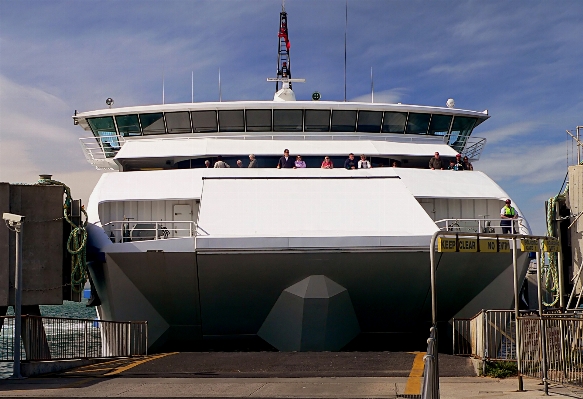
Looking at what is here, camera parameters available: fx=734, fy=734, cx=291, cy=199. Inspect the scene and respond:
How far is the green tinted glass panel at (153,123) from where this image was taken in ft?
68.3

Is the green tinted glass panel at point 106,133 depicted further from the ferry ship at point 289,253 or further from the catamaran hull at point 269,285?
the catamaran hull at point 269,285

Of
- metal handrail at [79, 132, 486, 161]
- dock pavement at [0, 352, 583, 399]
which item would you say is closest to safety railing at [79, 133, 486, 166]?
metal handrail at [79, 132, 486, 161]

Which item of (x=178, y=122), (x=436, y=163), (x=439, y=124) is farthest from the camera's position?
(x=439, y=124)

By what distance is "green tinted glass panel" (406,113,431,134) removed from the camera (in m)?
21.4

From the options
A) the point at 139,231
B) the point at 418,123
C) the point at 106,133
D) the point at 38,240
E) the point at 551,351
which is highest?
the point at 418,123

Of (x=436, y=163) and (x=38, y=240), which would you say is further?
(x=436, y=163)

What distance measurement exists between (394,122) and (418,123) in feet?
2.61

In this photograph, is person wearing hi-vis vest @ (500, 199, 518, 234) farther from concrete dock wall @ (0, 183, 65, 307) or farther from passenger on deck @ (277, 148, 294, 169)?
concrete dock wall @ (0, 183, 65, 307)

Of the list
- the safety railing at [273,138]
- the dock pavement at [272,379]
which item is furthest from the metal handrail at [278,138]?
the dock pavement at [272,379]

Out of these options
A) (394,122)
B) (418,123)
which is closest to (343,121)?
(394,122)

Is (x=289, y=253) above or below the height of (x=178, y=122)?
below

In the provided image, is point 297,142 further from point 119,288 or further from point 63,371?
point 63,371

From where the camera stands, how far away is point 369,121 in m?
21.1

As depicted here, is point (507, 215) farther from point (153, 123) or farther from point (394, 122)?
point (153, 123)
